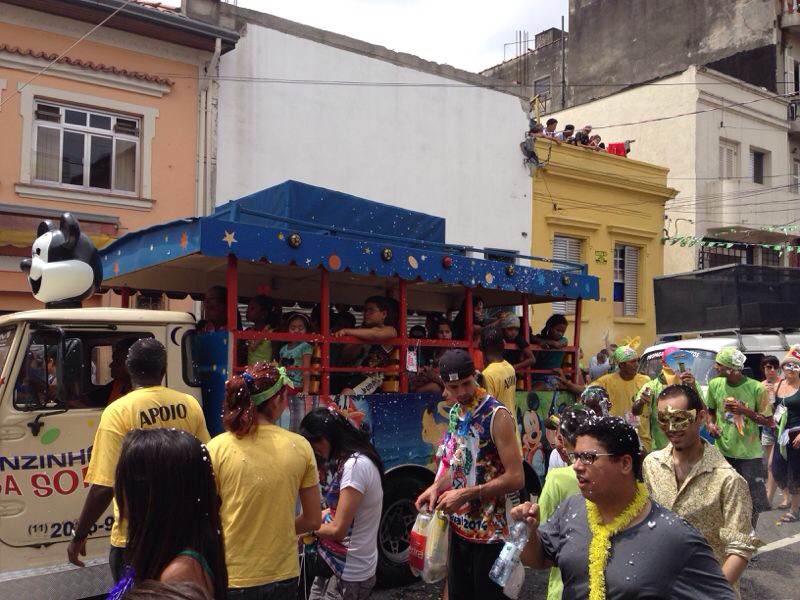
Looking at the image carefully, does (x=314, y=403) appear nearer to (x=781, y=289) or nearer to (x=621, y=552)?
(x=621, y=552)

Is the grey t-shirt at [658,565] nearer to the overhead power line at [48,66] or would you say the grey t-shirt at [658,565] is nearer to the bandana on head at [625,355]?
the bandana on head at [625,355]

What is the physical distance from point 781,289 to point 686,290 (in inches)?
61.1

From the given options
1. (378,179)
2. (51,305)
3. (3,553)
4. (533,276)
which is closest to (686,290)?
(378,179)

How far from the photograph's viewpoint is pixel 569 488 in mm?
3260

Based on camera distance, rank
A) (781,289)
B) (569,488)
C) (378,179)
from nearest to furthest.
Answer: (569,488), (781,289), (378,179)

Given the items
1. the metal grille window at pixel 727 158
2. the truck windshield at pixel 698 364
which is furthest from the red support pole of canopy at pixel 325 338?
the metal grille window at pixel 727 158

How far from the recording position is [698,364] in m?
10.5

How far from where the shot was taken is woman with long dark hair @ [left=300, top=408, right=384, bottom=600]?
11.9 ft

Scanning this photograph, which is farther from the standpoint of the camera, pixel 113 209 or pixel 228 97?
pixel 228 97

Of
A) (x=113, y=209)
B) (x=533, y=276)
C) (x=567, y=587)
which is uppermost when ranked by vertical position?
(x=113, y=209)

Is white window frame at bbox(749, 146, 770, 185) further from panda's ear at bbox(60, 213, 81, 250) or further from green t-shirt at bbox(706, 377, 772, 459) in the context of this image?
panda's ear at bbox(60, 213, 81, 250)

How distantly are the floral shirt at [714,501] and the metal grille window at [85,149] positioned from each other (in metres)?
10.7

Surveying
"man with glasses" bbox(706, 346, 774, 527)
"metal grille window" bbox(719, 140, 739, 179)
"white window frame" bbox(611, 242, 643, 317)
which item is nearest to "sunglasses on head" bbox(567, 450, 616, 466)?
"man with glasses" bbox(706, 346, 774, 527)

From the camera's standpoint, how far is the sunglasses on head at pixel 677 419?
126 inches
